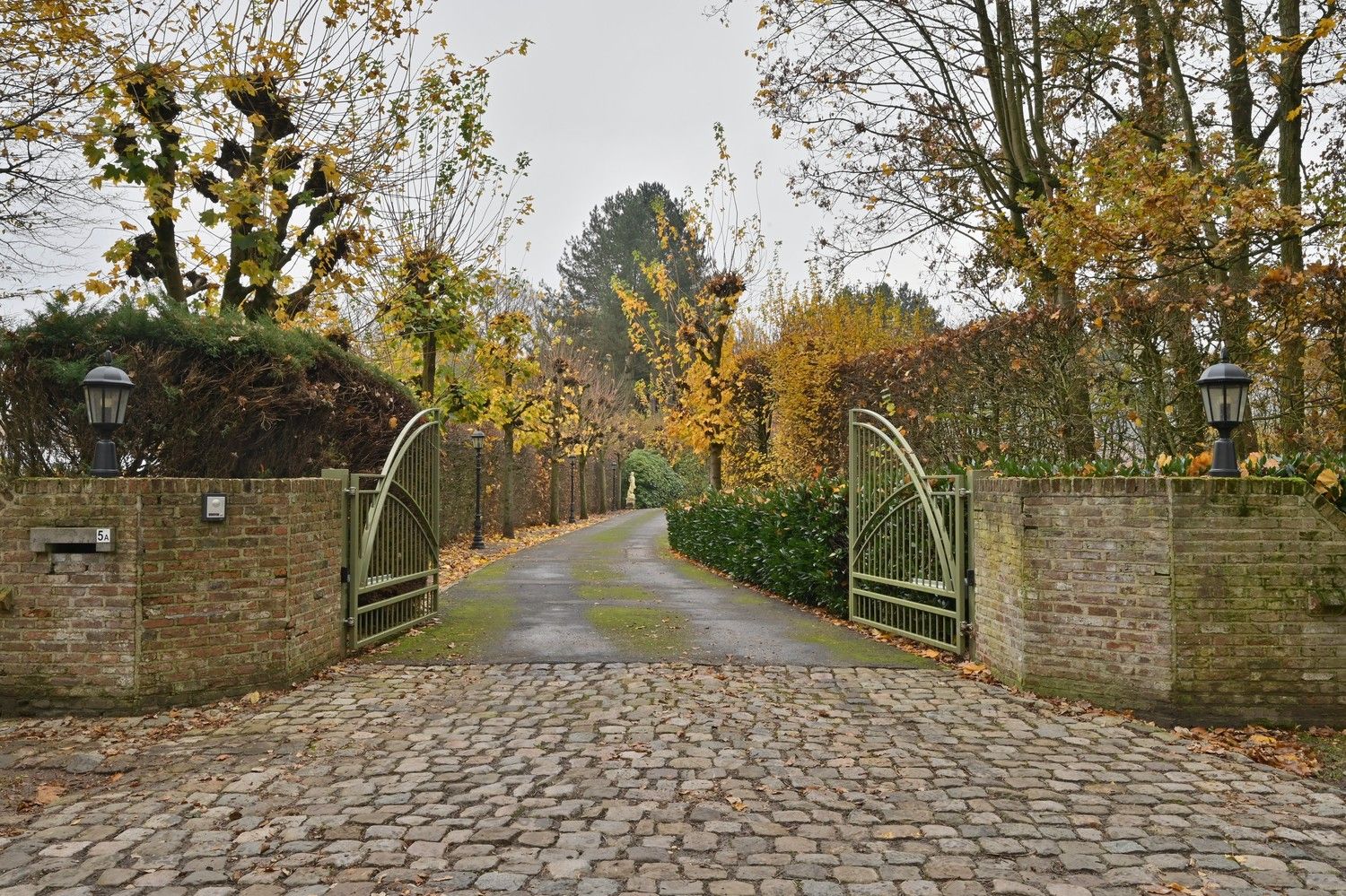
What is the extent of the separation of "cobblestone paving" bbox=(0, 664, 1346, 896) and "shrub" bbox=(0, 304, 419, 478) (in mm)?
3257

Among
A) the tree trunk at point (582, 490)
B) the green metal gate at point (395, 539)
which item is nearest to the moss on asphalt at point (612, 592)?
the green metal gate at point (395, 539)

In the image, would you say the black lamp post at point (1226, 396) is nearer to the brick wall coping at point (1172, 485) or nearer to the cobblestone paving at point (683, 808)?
the brick wall coping at point (1172, 485)

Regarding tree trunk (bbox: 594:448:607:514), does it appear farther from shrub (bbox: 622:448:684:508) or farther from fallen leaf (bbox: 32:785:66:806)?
fallen leaf (bbox: 32:785:66:806)

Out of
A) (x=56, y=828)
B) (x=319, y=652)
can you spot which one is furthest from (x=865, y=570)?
(x=56, y=828)

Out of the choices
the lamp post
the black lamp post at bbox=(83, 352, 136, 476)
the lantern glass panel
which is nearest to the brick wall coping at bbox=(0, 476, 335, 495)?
the black lamp post at bbox=(83, 352, 136, 476)

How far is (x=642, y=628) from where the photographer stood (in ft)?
28.3

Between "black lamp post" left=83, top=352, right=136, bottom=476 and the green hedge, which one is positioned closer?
"black lamp post" left=83, top=352, right=136, bottom=476

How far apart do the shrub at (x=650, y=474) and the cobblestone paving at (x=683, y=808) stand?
40779mm

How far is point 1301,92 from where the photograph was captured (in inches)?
392

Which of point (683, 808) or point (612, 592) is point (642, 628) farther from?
point (683, 808)

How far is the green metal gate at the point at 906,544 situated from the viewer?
7281 mm

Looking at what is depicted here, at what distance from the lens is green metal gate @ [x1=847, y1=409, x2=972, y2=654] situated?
7.28 metres

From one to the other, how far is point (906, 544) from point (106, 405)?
6397 mm

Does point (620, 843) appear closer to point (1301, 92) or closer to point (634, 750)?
point (634, 750)
